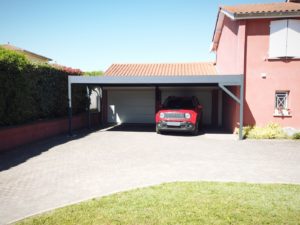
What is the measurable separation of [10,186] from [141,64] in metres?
15.8

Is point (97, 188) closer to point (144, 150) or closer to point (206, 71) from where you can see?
point (144, 150)

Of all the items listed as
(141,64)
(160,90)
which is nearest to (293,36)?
(160,90)

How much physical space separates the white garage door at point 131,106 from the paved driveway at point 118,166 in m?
6.69

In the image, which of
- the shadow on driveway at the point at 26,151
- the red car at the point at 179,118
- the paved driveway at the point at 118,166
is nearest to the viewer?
the paved driveway at the point at 118,166

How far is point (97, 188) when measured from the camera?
5.31 m

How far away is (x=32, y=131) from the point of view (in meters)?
10.0

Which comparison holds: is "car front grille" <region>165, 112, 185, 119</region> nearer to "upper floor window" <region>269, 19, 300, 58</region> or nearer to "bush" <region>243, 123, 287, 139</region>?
"bush" <region>243, 123, 287, 139</region>

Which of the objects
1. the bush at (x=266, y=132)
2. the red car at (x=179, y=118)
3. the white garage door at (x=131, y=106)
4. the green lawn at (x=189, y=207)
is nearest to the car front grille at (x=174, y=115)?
the red car at (x=179, y=118)

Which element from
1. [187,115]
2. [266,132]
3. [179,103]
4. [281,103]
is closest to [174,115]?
[187,115]

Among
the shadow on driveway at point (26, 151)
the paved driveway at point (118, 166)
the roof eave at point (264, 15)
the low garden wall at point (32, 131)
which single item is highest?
the roof eave at point (264, 15)

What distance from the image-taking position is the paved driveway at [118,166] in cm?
504

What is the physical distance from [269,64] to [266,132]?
333cm

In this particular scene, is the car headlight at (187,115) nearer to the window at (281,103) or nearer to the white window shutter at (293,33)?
the window at (281,103)

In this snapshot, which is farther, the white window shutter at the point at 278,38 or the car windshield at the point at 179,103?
the car windshield at the point at 179,103
